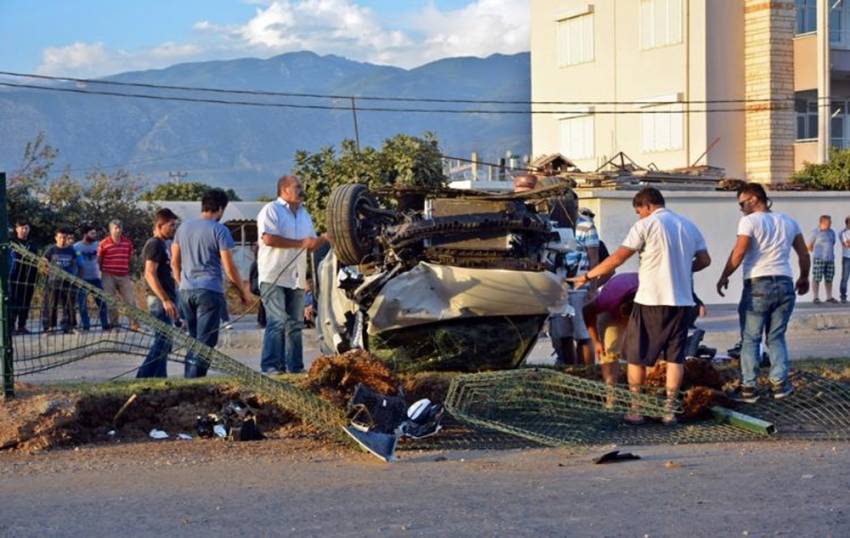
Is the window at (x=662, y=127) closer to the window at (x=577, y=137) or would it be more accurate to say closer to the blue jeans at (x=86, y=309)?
Answer: the window at (x=577, y=137)

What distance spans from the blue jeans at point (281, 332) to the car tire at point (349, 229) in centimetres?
115

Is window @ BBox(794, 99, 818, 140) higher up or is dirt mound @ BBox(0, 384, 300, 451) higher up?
window @ BBox(794, 99, 818, 140)

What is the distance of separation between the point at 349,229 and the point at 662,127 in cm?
3016

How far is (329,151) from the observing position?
27.9 metres

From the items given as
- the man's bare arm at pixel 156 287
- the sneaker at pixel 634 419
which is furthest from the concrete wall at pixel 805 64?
the sneaker at pixel 634 419

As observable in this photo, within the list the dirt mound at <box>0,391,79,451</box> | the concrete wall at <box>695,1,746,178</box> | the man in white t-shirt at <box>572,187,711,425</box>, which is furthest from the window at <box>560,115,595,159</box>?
the dirt mound at <box>0,391,79,451</box>

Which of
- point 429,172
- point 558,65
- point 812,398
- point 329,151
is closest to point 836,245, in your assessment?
point 429,172

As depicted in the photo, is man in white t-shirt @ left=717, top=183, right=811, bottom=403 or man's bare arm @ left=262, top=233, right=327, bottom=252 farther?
man's bare arm @ left=262, top=233, right=327, bottom=252

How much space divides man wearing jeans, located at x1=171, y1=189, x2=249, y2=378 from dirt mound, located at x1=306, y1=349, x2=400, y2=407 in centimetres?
219

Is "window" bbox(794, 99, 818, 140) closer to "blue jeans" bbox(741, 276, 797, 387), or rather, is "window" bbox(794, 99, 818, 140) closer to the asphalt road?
"blue jeans" bbox(741, 276, 797, 387)

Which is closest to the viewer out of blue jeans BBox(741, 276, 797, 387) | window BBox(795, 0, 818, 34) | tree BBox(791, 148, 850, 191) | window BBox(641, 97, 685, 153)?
blue jeans BBox(741, 276, 797, 387)

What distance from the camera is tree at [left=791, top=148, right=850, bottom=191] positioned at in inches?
1308

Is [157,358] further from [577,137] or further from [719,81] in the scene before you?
[577,137]

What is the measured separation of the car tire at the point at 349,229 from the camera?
1013 centimetres
